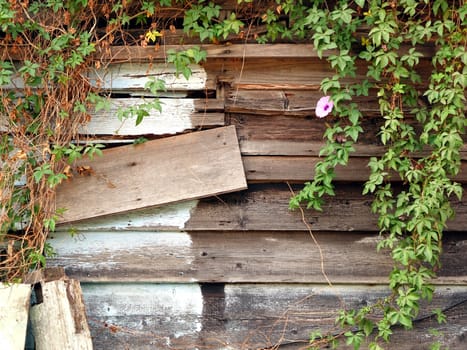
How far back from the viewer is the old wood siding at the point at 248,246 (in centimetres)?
332

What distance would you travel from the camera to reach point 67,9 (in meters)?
3.28

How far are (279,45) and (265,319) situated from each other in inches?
51.4

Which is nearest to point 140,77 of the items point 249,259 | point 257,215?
point 257,215

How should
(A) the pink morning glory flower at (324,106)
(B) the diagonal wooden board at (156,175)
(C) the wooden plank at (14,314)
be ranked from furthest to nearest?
(B) the diagonal wooden board at (156,175) → (A) the pink morning glory flower at (324,106) → (C) the wooden plank at (14,314)

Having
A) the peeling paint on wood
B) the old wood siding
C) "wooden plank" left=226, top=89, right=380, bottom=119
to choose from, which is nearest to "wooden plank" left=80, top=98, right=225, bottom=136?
the old wood siding

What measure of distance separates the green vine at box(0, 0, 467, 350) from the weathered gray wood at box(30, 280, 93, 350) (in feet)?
0.70

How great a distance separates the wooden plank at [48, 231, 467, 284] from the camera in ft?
11.0

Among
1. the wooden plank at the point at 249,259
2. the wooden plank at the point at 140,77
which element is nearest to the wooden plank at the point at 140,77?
the wooden plank at the point at 140,77

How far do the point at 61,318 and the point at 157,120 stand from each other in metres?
1.01

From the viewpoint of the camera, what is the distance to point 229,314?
3.36 meters

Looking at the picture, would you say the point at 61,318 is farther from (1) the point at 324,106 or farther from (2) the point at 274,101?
(1) the point at 324,106

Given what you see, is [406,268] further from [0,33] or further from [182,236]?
[0,33]

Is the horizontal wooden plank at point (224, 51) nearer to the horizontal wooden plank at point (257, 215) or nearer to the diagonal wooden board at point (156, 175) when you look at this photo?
the diagonal wooden board at point (156, 175)

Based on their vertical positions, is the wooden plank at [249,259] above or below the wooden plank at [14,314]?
above
